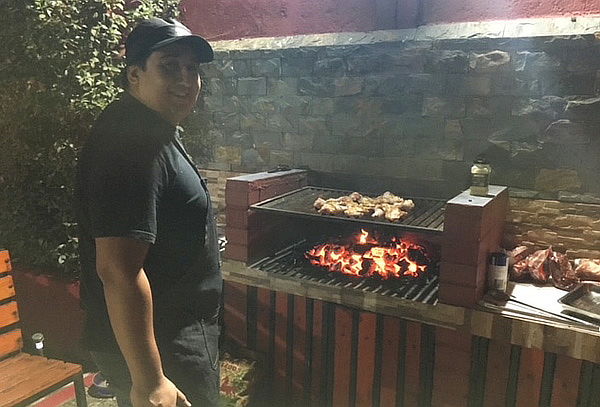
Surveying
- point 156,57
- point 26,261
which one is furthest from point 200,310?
point 26,261

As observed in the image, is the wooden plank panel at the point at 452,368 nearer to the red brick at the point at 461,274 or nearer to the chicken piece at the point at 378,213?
the red brick at the point at 461,274

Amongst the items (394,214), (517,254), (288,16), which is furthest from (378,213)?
(288,16)

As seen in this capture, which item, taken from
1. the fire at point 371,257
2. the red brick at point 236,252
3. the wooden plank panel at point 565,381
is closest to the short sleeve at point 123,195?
the red brick at point 236,252

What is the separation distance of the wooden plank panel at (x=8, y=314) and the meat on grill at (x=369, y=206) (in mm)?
2262

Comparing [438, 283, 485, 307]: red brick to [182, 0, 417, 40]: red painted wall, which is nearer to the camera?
[438, 283, 485, 307]: red brick

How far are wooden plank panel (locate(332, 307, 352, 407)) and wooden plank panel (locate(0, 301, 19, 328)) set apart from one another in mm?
2256

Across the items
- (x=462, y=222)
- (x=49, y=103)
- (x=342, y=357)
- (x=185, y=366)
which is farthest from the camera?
(x=49, y=103)

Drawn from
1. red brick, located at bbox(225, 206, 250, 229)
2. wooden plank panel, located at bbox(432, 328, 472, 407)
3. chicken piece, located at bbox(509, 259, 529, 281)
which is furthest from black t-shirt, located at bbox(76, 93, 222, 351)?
chicken piece, located at bbox(509, 259, 529, 281)

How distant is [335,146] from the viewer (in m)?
4.59

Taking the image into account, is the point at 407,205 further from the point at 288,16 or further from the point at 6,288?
the point at 6,288

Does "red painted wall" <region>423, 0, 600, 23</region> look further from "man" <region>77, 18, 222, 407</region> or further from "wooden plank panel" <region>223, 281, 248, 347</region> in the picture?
"wooden plank panel" <region>223, 281, 248, 347</region>

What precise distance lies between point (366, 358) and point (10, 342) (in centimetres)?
244

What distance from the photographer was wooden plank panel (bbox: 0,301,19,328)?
130 inches

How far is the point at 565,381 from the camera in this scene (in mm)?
2893
